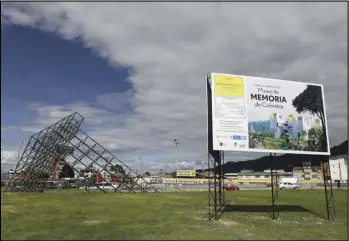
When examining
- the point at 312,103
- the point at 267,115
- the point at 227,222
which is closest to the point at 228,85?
the point at 267,115

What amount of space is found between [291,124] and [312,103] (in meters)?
2.77

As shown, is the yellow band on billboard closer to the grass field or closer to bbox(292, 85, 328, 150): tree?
bbox(292, 85, 328, 150): tree

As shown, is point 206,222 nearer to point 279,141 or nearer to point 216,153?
point 216,153

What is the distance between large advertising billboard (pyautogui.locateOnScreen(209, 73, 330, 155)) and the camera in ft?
80.4

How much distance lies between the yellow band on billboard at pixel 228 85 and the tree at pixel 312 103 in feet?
15.3

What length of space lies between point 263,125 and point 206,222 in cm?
A: 820

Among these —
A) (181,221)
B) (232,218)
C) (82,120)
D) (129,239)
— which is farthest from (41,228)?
(82,120)

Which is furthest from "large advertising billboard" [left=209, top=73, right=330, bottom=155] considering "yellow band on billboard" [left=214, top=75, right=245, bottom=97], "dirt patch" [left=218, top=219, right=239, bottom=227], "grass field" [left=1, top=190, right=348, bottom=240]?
"grass field" [left=1, top=190, right=348, bottom=240]

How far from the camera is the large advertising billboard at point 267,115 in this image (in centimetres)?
2450

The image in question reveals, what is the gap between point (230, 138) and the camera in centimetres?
2423

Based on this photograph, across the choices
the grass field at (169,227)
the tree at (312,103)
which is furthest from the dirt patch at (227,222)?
the tree at (312,103)

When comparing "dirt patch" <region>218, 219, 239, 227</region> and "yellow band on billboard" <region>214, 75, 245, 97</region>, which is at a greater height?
"yellow band on billboard" <region>214, 75, 245, 97</region>

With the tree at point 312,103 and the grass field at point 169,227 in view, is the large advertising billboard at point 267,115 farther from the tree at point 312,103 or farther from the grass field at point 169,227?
the grass field at point 169,227

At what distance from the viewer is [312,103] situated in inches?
1076
